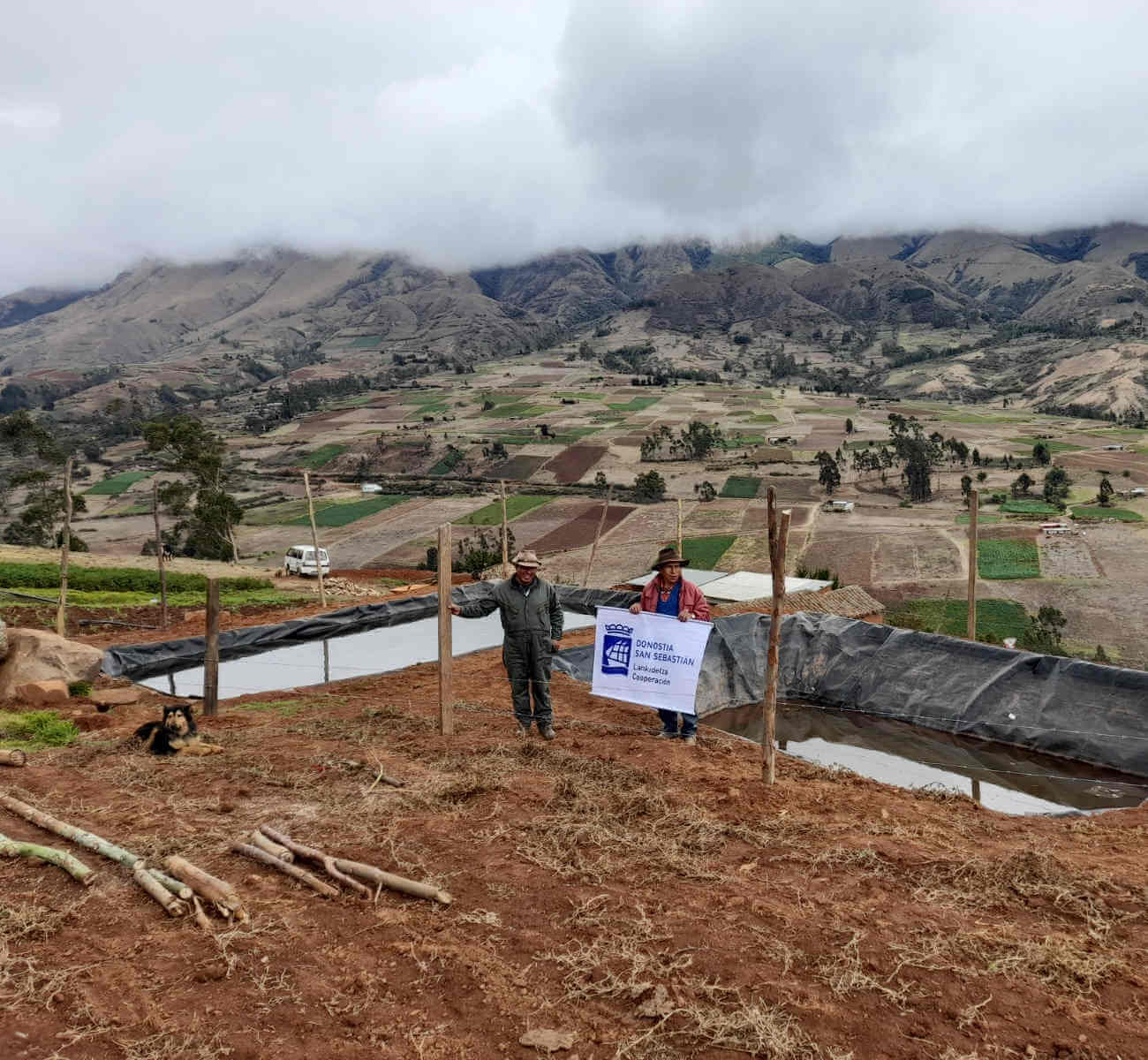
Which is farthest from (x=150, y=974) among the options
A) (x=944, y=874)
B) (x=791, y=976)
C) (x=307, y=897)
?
(x=944, y=874)

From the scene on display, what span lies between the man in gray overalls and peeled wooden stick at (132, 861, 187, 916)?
385cm

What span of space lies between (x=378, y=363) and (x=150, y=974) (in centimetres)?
17676

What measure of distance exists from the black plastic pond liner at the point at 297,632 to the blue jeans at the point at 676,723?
3.68m

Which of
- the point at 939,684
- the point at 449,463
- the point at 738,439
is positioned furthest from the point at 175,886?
the point at 738,439

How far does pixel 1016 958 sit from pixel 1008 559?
138 feet

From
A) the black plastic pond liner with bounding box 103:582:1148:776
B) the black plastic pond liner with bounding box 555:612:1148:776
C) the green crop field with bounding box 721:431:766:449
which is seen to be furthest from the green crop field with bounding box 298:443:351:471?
the black plastic pond liner with bounding box 555:612:1148:776

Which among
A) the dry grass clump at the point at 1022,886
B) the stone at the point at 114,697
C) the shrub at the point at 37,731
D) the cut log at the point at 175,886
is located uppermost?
the cut log at the point at 175,886

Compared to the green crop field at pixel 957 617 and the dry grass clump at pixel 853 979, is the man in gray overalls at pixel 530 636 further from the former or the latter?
the green crop field at pixel 957 617

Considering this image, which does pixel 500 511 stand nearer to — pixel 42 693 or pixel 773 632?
pixel 42 693

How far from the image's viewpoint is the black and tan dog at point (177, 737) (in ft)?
25.3

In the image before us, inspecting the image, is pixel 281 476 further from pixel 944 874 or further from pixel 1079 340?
pixel 1079 340

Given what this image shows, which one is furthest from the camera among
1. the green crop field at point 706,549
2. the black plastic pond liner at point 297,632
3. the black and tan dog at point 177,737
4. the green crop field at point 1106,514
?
the green crop field at point 1106,514

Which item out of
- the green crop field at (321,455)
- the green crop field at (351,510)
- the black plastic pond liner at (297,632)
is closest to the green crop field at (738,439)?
the green crop field at (351,510)

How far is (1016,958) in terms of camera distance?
3.90m
